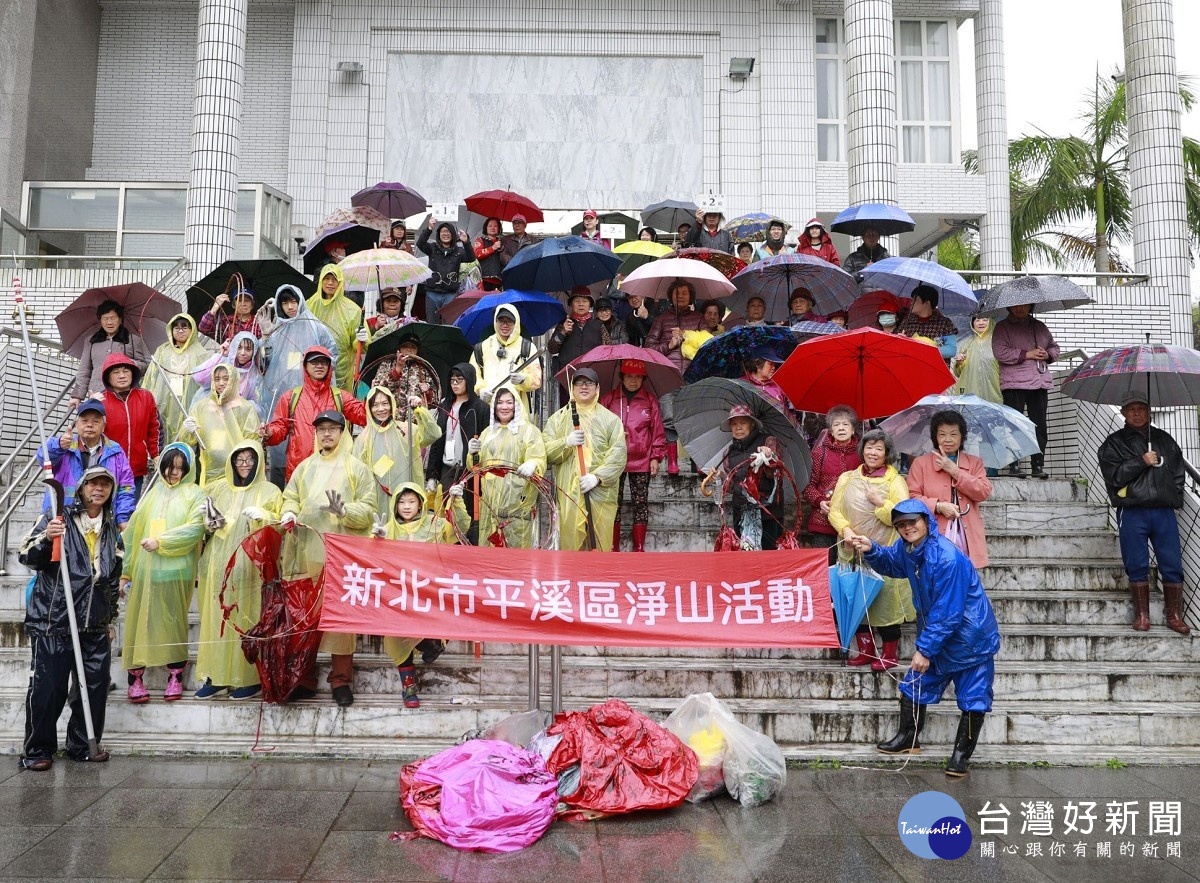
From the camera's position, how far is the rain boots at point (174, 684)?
7.22 m

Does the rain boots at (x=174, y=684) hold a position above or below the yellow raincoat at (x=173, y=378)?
below

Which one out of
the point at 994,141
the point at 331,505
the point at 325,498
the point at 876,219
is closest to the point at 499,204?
the point at 876,219

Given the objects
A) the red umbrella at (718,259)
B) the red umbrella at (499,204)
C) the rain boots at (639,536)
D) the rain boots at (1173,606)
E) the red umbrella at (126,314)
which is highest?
the red umbrella at (499,204)

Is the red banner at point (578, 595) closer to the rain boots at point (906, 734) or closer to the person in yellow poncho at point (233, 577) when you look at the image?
the rain boots at point (906, 734)

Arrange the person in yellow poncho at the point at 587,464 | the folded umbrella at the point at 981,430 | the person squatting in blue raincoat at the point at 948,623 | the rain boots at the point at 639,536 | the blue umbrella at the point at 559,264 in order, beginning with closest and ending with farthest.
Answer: the person squatting in blue raincoat at the point at 948,623 → the folded umbrella at the point at 981,430 → the person in yellow poncho at the point at 587,464 → the rain boots at the point at 639,536 → the blue umbrella at the point at 559,264

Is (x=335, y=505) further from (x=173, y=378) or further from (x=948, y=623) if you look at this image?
(x=948, y=623)

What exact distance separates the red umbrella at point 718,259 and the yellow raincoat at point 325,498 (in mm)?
5234

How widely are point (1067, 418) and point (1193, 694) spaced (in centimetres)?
424

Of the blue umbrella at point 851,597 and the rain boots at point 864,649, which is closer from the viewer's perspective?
the blue umbrella at point 851,597

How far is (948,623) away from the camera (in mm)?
6375

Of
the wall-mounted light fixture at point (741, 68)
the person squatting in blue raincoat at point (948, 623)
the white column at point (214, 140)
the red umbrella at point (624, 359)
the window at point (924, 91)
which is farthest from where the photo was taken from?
the window at point (924, 91)

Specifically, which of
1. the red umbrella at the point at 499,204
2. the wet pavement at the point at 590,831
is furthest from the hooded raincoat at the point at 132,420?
the red umbrella at the point at 499,204

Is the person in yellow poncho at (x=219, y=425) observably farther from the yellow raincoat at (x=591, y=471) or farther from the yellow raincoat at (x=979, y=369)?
the yellow raincoat at (x=979, y=369)

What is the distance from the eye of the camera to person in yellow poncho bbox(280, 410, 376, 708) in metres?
7.23
